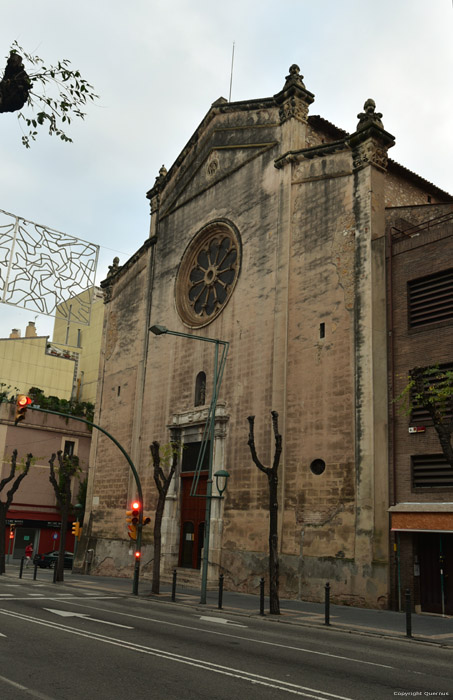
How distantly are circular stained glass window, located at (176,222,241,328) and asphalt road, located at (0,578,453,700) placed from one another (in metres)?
16.2

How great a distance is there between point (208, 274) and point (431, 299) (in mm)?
12816

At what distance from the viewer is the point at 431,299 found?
1986cm

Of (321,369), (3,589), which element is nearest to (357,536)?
(321,369)

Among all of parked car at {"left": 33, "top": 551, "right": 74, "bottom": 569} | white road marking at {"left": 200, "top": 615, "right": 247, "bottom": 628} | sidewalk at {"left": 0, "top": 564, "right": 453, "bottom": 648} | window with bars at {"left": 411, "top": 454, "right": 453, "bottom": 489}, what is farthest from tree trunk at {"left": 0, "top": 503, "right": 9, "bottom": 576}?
window with bars at {"left": 411, "top": 454, "right": 453, "bottom": 489}

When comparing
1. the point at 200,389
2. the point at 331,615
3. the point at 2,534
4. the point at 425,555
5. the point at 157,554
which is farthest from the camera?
the point at 2,534

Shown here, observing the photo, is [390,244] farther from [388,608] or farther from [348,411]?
[388,608]

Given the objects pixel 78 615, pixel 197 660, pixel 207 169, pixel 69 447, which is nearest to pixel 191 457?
pixel 78 615

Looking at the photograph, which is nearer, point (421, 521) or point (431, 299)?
point (421, 521)

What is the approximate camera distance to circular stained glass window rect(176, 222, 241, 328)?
2886cm

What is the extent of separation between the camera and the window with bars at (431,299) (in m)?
19.4

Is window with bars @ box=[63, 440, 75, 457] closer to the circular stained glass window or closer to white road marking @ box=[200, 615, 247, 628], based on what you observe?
the circular stained glass window

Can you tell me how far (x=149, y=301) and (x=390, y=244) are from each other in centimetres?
1595

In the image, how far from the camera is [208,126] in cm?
3225

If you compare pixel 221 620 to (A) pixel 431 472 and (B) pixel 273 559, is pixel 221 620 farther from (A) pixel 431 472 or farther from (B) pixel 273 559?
(A) pixel 431 472
